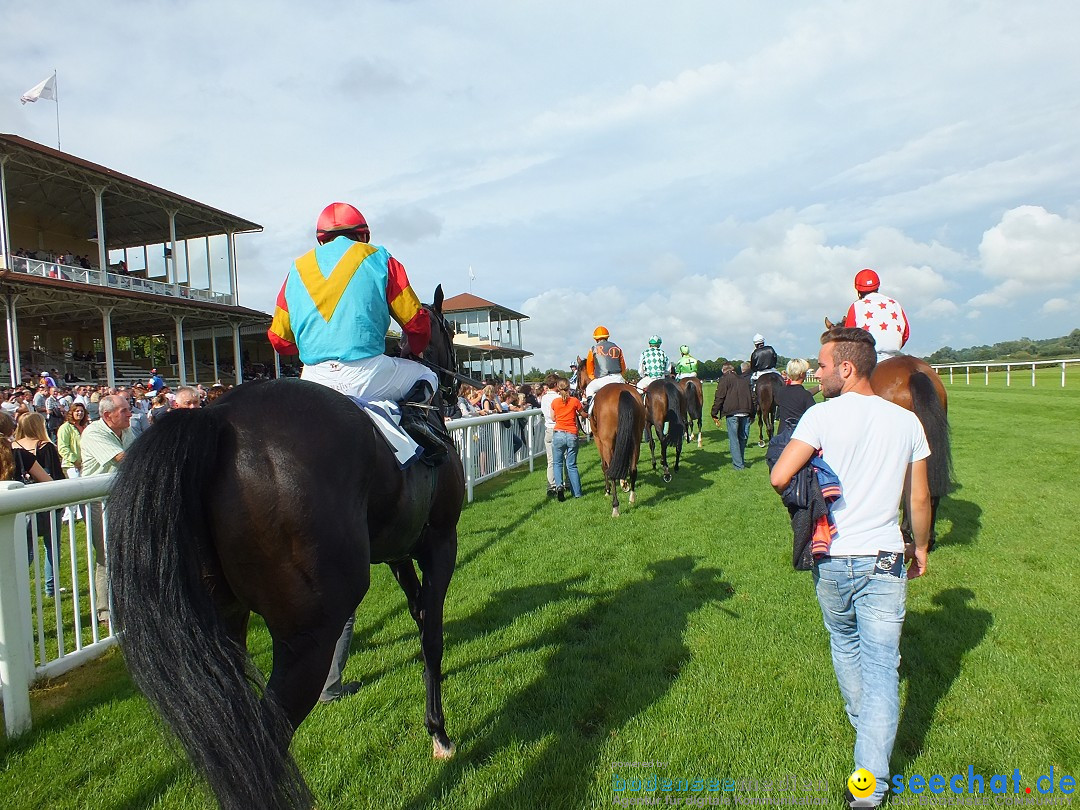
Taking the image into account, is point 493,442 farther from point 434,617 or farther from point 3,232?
point 3,232

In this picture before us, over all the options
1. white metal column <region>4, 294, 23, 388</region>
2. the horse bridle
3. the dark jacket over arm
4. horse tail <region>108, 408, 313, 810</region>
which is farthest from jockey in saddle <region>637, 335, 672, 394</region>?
white metal column <region>4, 294, 23, 388</region>

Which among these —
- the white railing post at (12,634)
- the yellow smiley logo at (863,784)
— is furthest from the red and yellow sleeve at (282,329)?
the yellow smiley logo at (863,784)

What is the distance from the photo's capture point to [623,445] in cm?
773

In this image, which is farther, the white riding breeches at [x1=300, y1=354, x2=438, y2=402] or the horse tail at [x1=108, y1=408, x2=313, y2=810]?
the white riding breeches at [x1=300, y1=354, x2=438, y2=402]

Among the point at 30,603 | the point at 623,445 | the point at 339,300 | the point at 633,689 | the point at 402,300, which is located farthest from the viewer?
the point at 623,445

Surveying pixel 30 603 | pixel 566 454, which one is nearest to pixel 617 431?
pixel 566 454

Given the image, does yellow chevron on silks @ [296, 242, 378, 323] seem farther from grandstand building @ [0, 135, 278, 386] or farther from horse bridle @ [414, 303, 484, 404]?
grandstand building @ [0, 135, 278, 386]

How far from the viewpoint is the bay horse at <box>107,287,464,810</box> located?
181cm

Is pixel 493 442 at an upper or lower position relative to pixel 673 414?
lower

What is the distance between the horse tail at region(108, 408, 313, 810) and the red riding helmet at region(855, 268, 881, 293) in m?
5.93

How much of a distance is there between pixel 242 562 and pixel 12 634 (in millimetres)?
2135

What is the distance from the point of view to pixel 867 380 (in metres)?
2.64

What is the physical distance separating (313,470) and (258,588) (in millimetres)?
420

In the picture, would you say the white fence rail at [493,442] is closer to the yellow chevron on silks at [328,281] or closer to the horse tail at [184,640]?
the yellow chevron on silks at [328,281]
